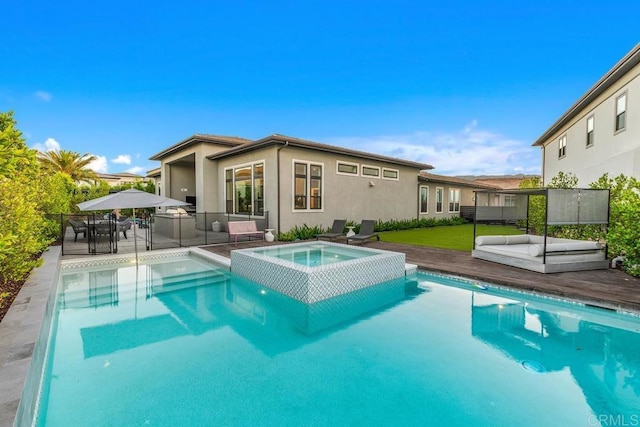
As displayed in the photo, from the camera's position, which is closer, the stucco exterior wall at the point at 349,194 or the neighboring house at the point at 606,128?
the neighboring house at the point at 606,128

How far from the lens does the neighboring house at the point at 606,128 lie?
9367mm

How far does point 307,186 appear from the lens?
1395cm

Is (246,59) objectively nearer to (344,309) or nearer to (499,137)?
(344,309)

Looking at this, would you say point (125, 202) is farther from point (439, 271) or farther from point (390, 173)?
point (390, 173)

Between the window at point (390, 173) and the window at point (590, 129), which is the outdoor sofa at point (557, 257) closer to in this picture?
the window at point (590, 129)

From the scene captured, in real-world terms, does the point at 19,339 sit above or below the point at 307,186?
below

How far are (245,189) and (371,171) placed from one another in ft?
23.3

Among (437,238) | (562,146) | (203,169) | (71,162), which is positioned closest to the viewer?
(437,238)

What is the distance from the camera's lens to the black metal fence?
1040 cm

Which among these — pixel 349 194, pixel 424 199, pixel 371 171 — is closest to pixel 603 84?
pixel 371 171

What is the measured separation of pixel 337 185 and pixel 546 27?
11.5 m

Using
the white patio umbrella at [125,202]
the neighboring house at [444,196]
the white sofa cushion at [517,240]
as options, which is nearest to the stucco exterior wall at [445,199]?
the neighboring house at [444,196]

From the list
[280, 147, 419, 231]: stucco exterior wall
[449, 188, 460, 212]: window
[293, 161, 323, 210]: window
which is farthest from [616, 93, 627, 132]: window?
[449, 188, 460, 212]: window

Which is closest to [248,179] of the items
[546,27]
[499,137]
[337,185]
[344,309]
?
[337,185]
